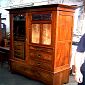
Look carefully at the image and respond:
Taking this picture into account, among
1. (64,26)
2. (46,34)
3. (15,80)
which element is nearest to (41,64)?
(46,34)

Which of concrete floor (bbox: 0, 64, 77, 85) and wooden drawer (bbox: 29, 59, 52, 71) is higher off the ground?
wooden drawer (bbox: 29, 59, 52, 71)

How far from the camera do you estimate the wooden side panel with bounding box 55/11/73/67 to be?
3.68 m

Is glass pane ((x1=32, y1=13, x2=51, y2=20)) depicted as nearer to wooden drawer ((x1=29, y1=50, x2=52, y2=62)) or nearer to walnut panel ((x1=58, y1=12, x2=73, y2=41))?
walnut panel ((x1=58, y1=12, x2=73, y2=41))

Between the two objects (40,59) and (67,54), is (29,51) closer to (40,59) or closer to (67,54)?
(40,59)

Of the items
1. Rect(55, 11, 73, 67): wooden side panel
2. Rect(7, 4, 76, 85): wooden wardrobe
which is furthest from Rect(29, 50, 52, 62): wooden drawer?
Rect(55, 11, 73, 67): wooden side panel

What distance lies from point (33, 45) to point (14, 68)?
1.07 meters

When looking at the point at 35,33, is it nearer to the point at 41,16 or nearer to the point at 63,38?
the point at 41,16

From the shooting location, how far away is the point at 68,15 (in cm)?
382

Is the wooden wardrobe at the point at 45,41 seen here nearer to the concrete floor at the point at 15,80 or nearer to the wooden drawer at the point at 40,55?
the wooden drawer at the point at 40,55

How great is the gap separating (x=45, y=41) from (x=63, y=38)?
42cm

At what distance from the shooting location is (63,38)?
12.5ft

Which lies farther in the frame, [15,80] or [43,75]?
[15,80]

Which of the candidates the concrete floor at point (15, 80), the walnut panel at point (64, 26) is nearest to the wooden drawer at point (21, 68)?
the concrete floor at point (15, 80)

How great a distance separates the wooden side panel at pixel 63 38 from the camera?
3.68 meters
